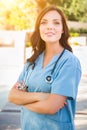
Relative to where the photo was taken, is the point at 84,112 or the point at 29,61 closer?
the point at 29,61

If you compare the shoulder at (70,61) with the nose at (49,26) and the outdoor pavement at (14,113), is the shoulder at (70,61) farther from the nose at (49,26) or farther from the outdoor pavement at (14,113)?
the outdoor pavement at (14,113)

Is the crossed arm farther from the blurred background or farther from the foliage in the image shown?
the foliage

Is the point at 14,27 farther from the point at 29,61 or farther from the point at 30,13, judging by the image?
the point at 29,61

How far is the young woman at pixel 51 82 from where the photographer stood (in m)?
2.35

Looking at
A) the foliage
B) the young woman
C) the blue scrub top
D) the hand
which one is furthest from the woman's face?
the foliage

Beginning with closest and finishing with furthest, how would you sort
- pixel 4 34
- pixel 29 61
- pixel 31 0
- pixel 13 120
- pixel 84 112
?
1. pixel 29 61
2. pixel 13 120
3. pixel 84 112
4. pixel 4 34
5. pixel 31 0

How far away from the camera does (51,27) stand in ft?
8.09

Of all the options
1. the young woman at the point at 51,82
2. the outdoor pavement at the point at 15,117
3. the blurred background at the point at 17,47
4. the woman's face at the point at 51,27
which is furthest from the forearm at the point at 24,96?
the outdoor pavement at the point at 15,117

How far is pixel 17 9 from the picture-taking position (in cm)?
2102

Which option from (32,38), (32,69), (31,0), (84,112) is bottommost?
(84,112)

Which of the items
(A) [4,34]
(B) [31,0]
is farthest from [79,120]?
(B) [31,0]

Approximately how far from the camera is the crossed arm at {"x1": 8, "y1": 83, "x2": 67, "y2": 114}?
2.34 m

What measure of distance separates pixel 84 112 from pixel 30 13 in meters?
15.5

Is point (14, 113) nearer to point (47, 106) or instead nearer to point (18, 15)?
point (47, 106)
